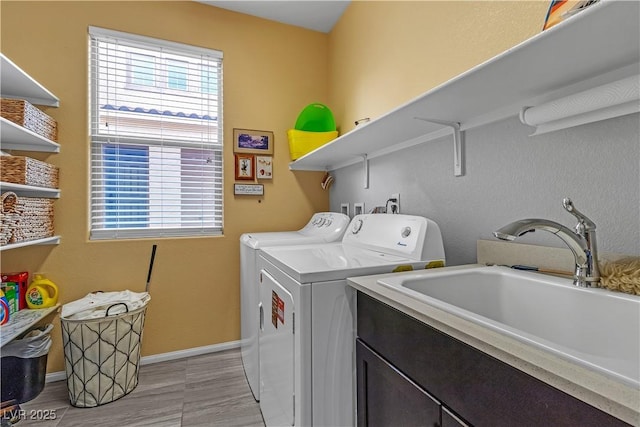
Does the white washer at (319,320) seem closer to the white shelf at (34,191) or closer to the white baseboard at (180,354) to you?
the white baseboard at (180,354)

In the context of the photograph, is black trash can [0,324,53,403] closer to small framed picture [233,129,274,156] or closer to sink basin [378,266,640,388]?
small framed picture [233,129,274,156]


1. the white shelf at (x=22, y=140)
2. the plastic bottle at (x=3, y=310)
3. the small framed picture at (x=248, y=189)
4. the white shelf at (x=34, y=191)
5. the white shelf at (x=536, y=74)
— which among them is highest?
the white shelf at (x=22, y=140)

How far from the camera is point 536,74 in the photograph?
2.84 ft

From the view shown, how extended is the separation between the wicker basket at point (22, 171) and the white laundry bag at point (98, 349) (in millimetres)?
785

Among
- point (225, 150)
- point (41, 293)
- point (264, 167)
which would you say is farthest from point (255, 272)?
point (41, 293)

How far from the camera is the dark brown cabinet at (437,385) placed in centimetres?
50

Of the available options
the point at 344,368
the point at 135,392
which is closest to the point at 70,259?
the point at 135,392

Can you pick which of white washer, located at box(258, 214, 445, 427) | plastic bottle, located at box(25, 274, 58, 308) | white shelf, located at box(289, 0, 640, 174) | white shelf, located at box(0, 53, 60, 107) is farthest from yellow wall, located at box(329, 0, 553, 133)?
plastic bottle, located at box(25, 274, 58, 308)

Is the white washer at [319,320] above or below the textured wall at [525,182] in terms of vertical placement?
below

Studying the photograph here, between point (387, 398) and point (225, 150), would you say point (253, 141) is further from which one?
point (387, 398)

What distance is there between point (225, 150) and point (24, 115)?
120cm

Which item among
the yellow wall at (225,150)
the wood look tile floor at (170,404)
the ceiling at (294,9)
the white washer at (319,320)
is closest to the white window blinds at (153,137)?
the yellow wall at (225,150)

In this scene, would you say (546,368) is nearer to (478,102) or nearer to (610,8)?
(610,8)

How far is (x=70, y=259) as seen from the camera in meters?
2.04
